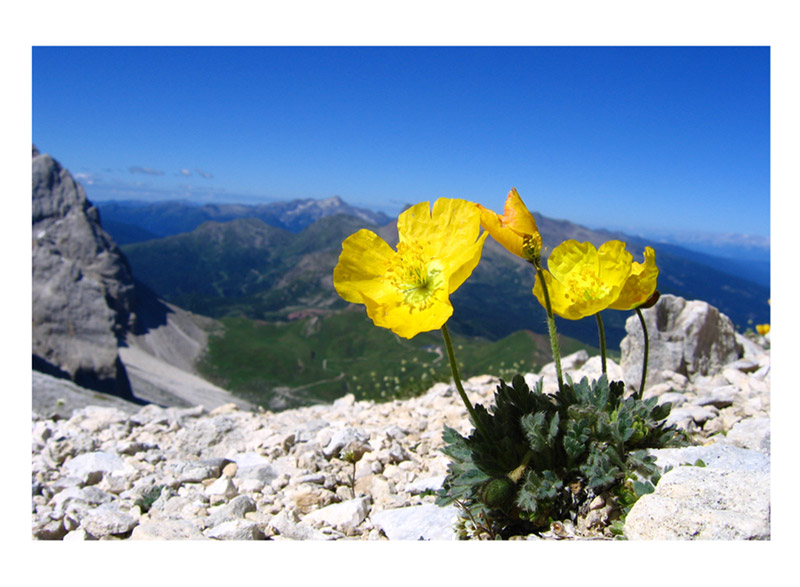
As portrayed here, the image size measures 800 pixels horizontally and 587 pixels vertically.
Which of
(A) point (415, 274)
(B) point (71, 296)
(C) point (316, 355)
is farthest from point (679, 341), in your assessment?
(C) point (316, 355)

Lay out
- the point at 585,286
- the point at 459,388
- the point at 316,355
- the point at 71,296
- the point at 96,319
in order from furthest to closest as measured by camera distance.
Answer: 1. the point at 316,355
2. the point at 96,319
3. the point at 71,296
4. the point at 585,286
5. the point at 459,388

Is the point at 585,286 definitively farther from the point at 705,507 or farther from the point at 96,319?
the point at 96,319

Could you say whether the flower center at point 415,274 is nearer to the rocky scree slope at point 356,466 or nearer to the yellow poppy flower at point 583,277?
the yellow poppy flower at point 583,277

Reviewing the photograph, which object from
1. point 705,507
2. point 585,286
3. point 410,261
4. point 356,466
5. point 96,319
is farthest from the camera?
point 96,319

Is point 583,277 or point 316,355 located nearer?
point 583,277

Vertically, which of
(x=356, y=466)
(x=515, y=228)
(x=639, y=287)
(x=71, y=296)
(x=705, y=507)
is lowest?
(x=356, y=466)

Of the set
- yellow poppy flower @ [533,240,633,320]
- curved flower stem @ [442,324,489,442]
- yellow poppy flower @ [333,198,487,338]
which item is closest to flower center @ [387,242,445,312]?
yellow poppy flower @ [333,198,487,338]
